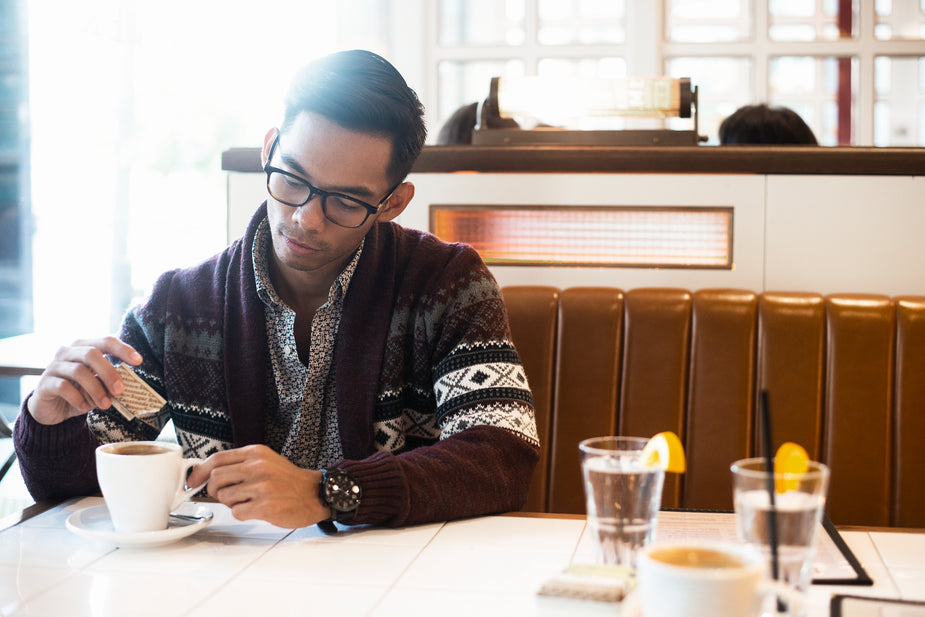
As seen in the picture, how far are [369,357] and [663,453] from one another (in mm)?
727

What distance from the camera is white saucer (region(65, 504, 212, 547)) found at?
1011 millimetres

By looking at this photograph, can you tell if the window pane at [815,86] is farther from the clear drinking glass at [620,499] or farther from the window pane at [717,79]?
the clear drinking glass at [620,499]

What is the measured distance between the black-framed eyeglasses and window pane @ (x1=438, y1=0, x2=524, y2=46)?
2885 mm

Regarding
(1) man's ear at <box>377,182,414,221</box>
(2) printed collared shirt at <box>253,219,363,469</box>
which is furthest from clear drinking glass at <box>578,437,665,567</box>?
(1) man's ear at <box>377,182,414,221</box>

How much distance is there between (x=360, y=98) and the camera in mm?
1426

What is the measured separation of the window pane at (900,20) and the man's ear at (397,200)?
310cm

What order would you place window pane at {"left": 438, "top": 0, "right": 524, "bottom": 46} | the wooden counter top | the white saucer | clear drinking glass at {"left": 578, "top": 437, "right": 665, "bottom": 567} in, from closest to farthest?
clear drinking glass at {"left": 578, "top": 437, "right": 665, "bottom": 567} < the white saucer < the wooden counter top < window pane at {"left": 438, "top": 0, "right": 524, "bottom": 46}

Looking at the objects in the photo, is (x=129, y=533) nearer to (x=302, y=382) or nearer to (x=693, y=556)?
(x=302, y=382)

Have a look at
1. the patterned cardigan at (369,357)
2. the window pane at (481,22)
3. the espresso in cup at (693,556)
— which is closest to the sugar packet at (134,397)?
the patterned cardigan at (369,357)

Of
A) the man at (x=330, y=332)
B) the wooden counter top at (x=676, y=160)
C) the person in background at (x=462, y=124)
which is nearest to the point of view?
the man at (x=330, y=332)

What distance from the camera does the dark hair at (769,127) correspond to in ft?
8.61

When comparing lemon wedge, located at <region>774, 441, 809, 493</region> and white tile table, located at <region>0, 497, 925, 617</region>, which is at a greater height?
lemon wedge, located at <region>774, 441, 809, 493</region>

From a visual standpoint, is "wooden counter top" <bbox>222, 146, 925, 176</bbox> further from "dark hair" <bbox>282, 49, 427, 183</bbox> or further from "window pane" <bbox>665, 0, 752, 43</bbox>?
"window pane" <bbox>665, 0, 752, 43</bbox>

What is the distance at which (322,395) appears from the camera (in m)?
1.52
